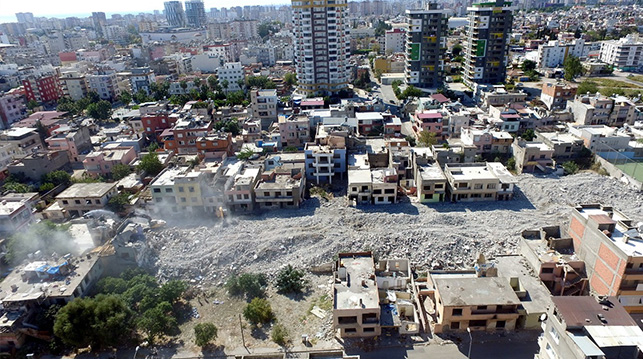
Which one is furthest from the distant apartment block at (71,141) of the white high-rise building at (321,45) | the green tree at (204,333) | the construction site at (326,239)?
the white high-rise building at (321,45)

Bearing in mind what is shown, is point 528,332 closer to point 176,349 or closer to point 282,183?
point 176,349

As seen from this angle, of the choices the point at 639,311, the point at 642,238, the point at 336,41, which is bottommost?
the point at 639,311

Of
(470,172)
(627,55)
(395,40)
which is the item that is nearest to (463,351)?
(470,172)

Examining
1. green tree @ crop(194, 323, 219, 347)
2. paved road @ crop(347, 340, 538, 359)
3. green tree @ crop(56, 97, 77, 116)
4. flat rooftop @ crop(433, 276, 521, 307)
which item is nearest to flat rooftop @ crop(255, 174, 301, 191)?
green tree @ crop(194, 323, 219, 347)

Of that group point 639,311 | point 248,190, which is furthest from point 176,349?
point 639,311

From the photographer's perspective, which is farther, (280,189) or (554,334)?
(280,189)

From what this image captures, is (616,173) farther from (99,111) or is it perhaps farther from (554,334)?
(99,111)

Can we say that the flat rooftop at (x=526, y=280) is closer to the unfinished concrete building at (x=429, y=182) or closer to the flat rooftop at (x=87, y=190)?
the unfinished concrete building at (x=429, y=182)
